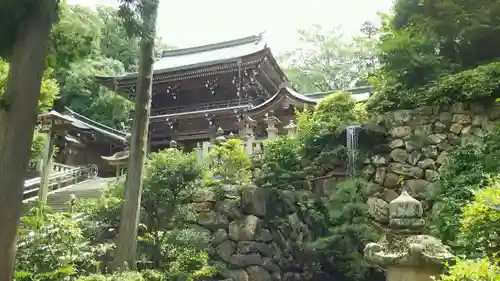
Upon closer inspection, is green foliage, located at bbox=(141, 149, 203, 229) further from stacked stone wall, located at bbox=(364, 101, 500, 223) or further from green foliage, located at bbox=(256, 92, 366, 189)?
stacked stone wall, located at bbox=(364, 101, 500, 223)

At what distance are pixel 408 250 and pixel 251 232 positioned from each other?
5152 mm

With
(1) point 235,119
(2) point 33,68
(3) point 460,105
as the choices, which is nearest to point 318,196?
(3) point 460,105

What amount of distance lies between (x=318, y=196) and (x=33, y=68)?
7463 mm

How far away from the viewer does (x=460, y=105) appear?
1061 cm

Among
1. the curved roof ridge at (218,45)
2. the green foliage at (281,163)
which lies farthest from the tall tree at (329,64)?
the green foliage at (281,163)

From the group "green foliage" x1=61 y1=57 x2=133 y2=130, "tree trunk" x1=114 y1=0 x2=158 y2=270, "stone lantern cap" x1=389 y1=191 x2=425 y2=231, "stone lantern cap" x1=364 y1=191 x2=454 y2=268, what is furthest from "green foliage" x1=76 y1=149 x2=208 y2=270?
"green foliage" x1=61 y1=57 x2=133 y2=130

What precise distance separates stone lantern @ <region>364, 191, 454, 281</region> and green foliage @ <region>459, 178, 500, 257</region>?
748 mm

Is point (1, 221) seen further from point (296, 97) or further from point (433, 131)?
point (296, 97)

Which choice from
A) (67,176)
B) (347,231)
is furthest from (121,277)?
(67,176)

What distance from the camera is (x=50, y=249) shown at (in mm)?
7602

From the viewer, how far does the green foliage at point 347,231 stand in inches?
393

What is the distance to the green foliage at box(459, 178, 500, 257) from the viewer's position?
5266mm

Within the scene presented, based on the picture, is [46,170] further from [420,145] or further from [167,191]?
[420,145]

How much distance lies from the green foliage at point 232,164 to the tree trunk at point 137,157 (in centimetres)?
272
